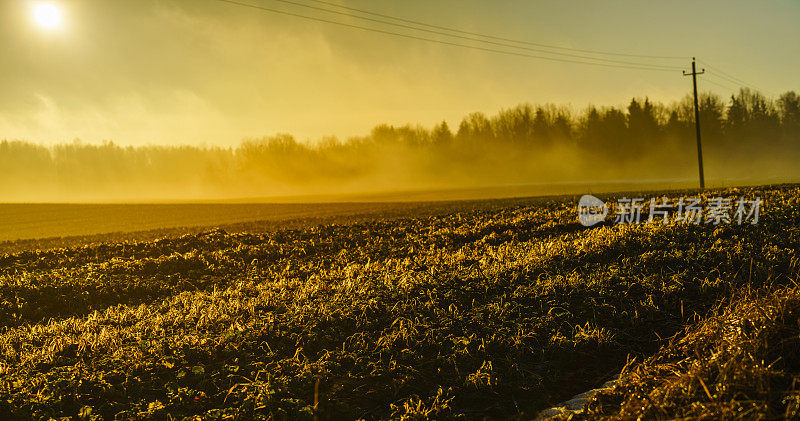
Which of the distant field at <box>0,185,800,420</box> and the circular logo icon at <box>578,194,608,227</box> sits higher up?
the circular logo icon at <box>578,194,608,227</box>

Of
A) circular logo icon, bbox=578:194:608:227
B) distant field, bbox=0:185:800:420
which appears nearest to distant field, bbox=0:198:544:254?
circular logo icon, bbox=578:194:608:227

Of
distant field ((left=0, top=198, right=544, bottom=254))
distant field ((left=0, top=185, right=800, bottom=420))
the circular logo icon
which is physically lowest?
distant field ((left=0, top=185, right=800, bottom=420))

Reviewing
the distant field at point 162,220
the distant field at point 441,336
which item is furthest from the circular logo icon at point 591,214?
the distant field at point 162,220

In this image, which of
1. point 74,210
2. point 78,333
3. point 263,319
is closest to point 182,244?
point 78,333

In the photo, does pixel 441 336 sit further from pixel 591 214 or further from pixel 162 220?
pixel 162 220

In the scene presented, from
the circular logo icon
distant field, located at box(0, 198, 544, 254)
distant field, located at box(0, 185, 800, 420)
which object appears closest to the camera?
distant field, located at box(0, 185, 800, 420)

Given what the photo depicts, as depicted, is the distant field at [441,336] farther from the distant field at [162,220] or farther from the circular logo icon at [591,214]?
the distant field at [162,220]

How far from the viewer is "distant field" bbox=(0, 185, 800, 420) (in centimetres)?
528

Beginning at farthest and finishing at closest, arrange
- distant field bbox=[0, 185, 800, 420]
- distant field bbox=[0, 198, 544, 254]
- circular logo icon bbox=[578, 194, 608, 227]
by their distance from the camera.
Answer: distant field bbox=[0, 198, 544, 254]
circular logo icon bbox=[578, 194, 608, 227]
distant field bbox=[0, 185, 800, 420]

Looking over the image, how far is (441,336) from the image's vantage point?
7.80 meters

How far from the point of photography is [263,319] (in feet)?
29.2

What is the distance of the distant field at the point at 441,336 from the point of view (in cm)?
528

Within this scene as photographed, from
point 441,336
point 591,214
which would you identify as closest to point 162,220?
point 591,214

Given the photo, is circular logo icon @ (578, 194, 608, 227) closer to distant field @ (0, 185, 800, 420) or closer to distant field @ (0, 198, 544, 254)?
distant field @ (0, 185, 800, 420)
